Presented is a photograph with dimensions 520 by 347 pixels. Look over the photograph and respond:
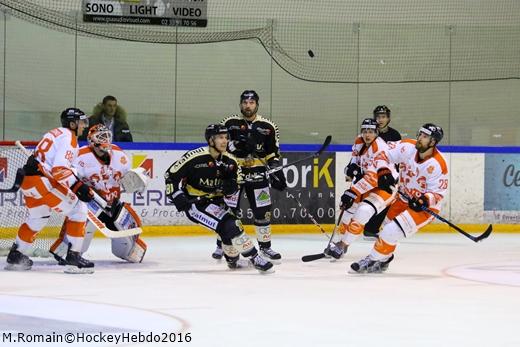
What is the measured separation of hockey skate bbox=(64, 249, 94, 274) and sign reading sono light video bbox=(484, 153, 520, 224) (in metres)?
4.90

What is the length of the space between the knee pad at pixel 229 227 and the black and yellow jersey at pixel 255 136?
891mm

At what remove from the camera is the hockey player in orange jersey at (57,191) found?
6930mm

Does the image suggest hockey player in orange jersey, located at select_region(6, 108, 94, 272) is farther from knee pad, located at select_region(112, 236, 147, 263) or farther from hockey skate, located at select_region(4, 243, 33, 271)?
knee pad, located at select_region(112, 236, 147, 263)

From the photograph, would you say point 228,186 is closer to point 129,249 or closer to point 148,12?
point 129,249

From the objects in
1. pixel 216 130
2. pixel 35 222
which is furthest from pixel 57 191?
pixel 216 130

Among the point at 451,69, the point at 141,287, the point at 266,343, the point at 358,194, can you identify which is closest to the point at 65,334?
the point at 266,343

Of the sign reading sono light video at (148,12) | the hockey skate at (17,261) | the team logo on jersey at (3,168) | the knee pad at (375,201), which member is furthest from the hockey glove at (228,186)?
the sign reading sono light video at (148,12)

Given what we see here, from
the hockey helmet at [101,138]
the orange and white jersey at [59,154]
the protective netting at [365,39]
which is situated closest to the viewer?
the orange and white jersey at [59,154]

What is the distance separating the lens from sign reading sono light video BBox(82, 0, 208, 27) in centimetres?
1080

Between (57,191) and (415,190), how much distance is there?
2179 mm

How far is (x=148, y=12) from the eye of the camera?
1104 cm

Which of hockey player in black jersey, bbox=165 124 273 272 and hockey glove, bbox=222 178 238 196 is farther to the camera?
hockey glove, bbox=222 178 238 196

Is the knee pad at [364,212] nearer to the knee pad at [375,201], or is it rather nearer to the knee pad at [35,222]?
the knee pad at [375,201]

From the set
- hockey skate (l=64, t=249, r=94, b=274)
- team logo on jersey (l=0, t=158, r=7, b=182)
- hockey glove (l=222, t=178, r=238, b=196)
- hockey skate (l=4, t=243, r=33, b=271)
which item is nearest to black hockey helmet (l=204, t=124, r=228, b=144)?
Result: hockey glove (l=222, t=178, r=238, b=196)
